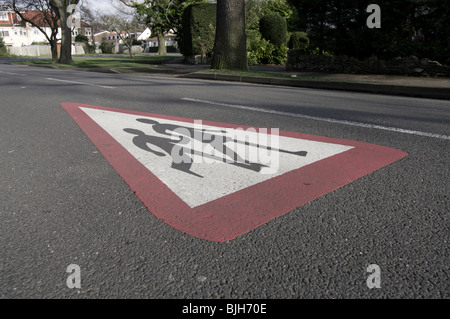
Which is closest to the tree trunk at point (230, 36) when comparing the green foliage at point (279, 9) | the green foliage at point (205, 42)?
the green foliage at point (205, 42)

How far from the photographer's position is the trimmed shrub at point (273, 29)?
20.5m

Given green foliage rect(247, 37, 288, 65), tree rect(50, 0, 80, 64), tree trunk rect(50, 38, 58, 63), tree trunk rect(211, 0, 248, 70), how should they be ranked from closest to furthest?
tree trunk rect(211, 0, 248, 70) → green foliage rect(247, 37, 288, 65) → tree rect(50, 0, 80, 64) → tree trunk rect(50, 38, 58, 63)

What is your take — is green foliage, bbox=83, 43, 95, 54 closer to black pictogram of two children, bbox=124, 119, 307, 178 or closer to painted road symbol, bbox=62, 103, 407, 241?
painted road symbol, bbox=62, 103, 407, 241

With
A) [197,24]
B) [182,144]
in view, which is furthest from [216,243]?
[197,24]

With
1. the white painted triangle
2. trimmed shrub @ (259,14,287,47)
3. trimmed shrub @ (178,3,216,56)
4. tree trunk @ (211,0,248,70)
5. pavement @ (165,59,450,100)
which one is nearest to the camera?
the white painted triangle

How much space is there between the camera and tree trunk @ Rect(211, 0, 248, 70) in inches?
530

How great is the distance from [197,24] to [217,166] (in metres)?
20.1

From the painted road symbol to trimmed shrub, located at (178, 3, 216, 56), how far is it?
18046 mm

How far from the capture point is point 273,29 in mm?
20500

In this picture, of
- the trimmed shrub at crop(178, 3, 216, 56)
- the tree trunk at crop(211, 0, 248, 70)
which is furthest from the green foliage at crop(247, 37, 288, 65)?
the tree trunk at crop(211, 0, 248, 70)

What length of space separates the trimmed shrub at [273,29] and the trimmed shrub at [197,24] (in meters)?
3.05

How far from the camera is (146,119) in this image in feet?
16.0

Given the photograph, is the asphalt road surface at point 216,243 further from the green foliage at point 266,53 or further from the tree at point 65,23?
the tree at point 65,23
